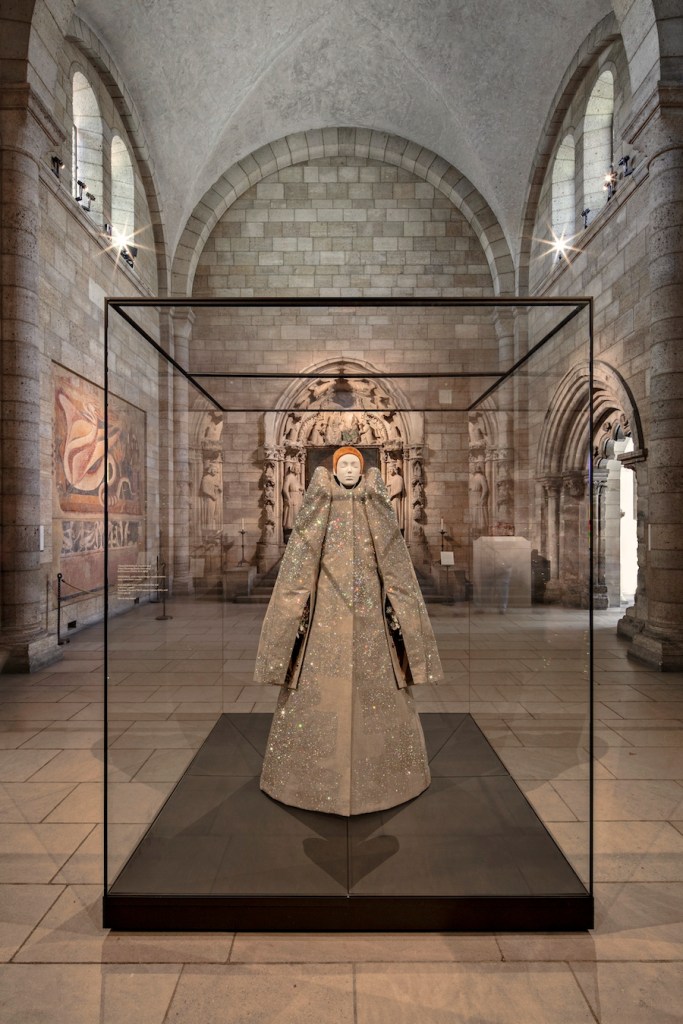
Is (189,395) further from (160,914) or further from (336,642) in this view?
(160,914)

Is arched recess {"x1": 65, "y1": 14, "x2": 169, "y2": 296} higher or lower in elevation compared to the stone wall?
higher

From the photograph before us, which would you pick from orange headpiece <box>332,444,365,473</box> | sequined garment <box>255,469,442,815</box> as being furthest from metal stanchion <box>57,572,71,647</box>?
orange headpiece <box>332,444,365,473</box>

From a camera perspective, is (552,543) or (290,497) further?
(290,497)

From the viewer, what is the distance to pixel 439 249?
11.4 metres

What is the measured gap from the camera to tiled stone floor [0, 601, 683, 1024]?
1.71 metres

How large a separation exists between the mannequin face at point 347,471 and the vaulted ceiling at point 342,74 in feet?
29.2

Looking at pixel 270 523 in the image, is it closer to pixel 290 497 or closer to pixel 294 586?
pixel 290 497

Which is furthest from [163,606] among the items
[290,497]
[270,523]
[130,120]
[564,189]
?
[564,189]

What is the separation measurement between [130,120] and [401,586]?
10113 mm

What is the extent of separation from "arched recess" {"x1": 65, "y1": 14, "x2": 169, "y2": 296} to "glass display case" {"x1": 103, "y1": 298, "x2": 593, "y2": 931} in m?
7.03

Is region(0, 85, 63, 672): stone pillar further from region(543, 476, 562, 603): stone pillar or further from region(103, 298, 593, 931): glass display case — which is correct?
region(543, 476, 562, 603): stone pillar

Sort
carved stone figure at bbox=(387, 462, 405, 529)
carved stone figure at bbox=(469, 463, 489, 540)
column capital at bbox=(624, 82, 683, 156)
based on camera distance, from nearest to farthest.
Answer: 1. carved stone figure at bbox=(387, 462, 405, 529)
2. carved stone figure at bbox=(469, 463, 489, 540)
3. column capital at bbox=(624, 82, 683, 156)

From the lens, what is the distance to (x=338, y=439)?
3496 mm

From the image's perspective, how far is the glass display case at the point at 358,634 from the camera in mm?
2057
